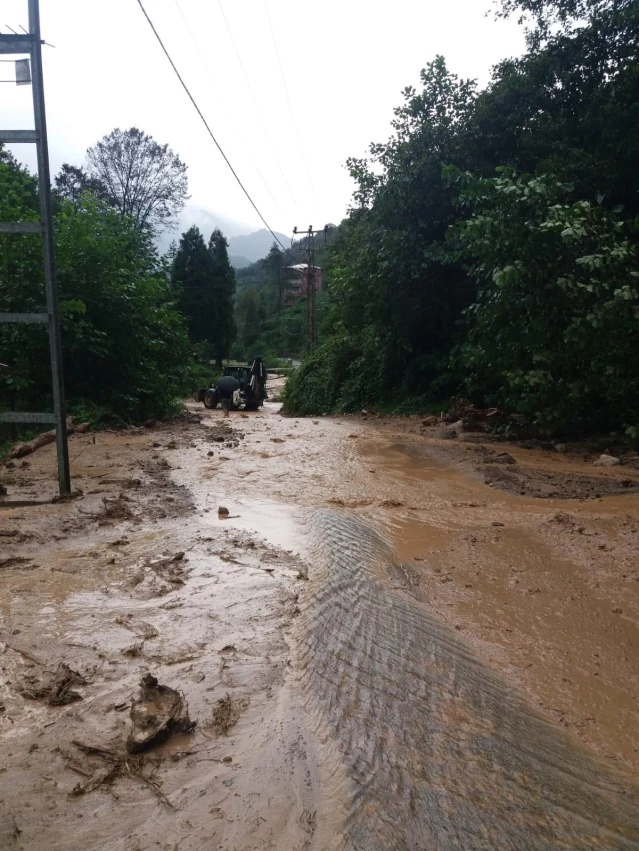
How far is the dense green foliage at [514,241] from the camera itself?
28.5ft

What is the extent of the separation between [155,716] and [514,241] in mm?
8293

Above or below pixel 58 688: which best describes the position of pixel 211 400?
below

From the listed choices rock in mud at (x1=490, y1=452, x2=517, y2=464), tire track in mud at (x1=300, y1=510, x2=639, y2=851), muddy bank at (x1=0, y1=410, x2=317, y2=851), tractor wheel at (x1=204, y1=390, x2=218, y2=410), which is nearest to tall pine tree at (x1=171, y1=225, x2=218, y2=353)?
tractor wheel at (x1=204, y1=390, x2=218, y2=410)

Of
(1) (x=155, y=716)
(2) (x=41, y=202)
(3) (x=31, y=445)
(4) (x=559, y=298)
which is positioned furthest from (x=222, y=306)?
(1) (x=155, y=716)

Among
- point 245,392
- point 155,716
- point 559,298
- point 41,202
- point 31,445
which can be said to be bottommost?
point 245,392

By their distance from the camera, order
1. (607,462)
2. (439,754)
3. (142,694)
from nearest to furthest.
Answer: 1. (439,754)
2. (142,694)
3. (607,462)

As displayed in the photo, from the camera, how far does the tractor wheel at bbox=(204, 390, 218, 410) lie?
23484mm

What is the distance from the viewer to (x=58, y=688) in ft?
8.05

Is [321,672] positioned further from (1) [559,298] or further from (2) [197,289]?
(2) [197,289]

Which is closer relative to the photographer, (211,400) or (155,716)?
(155,716)

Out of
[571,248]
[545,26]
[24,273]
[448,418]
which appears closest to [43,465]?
[24,273]

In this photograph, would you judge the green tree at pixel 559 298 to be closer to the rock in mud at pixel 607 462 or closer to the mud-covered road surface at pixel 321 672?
the rock in mud at pixel 607 462

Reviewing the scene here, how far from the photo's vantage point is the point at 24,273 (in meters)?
10.8

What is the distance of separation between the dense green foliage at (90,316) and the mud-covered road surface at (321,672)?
20.7 feet
